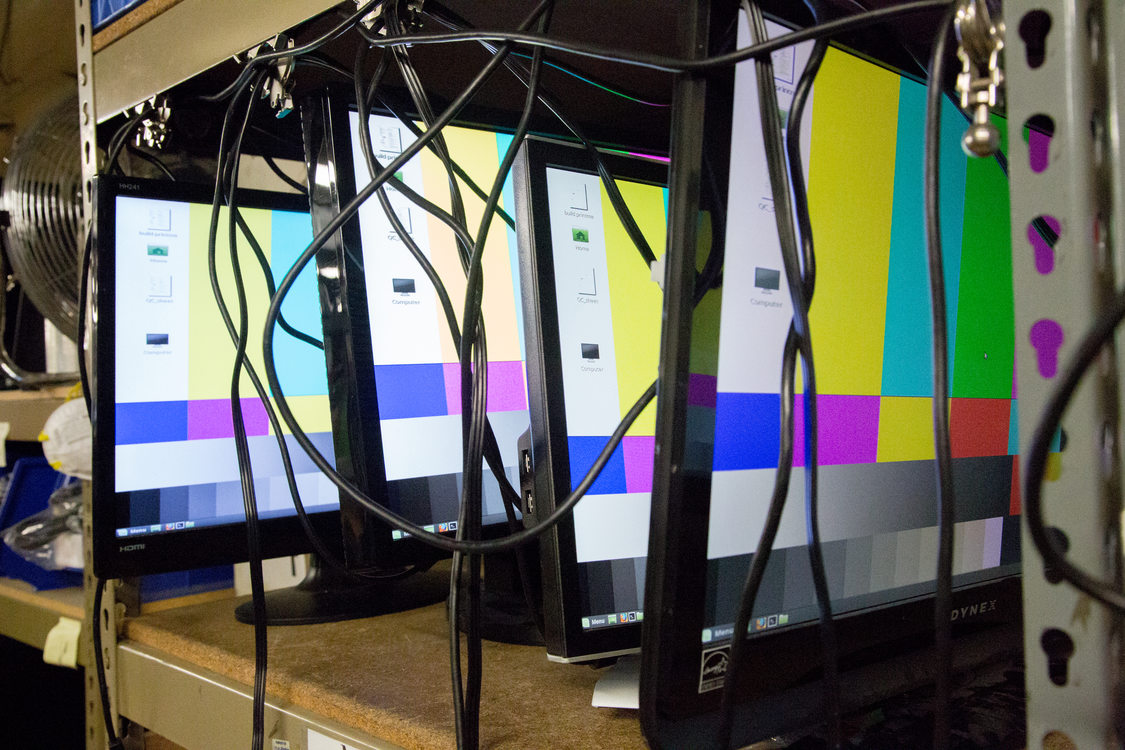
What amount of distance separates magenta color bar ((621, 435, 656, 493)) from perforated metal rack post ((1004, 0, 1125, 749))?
28 centimetres

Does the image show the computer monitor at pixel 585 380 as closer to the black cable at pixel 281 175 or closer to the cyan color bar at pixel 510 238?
the cyan color bar at pixel 510 238

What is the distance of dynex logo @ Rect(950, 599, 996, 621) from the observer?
0.51m

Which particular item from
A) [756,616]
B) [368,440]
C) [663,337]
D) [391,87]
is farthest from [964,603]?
[391,87]

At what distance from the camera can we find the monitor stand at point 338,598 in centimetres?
80

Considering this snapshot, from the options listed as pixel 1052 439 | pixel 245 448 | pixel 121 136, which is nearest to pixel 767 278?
pixel 1052 439

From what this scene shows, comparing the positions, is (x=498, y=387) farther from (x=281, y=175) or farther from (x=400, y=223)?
(x=281, y=175)

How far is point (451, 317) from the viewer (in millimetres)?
534

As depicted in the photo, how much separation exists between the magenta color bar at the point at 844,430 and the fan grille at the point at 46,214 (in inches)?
49.0

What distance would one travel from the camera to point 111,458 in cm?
75

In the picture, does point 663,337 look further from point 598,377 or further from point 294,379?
point 294,379

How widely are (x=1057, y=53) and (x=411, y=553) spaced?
562mm

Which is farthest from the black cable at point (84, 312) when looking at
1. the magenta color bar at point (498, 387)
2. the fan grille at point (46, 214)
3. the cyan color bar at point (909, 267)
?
the cyan color bar at point (909, 267)

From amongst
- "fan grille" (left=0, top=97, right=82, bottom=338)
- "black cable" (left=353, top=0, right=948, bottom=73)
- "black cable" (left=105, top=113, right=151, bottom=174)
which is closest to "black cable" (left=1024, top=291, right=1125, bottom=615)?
"black cable" (left=353, top=0, right=948, bottom=73)

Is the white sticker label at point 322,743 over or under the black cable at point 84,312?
under
